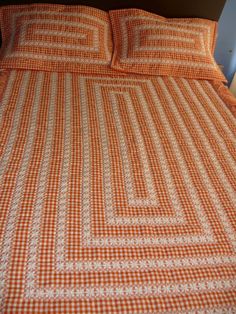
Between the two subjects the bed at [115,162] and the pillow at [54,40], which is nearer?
the bed at [115,162]

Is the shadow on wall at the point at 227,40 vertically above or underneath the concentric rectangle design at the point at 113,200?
above

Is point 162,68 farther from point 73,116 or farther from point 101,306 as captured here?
point 101,306

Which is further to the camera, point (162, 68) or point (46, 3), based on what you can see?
point (46, 3)

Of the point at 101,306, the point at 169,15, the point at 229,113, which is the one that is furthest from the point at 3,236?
the point at 169,15

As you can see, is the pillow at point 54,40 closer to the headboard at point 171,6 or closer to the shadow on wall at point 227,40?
the headboard at point 171,6

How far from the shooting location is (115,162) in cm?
117

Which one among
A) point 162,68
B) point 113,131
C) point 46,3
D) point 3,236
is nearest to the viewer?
point 3,236

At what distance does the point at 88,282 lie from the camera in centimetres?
80

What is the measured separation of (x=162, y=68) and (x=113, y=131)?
67 centimetres

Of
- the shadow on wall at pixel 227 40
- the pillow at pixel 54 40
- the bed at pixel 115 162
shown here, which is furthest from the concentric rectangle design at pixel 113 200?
the shadow on wall at pixel 227 40

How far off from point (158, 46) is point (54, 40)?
632mm

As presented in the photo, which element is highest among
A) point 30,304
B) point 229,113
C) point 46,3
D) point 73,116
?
point 46,3

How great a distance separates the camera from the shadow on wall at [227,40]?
2.17 metres

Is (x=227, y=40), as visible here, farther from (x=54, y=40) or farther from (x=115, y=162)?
(x=115, y=162)
